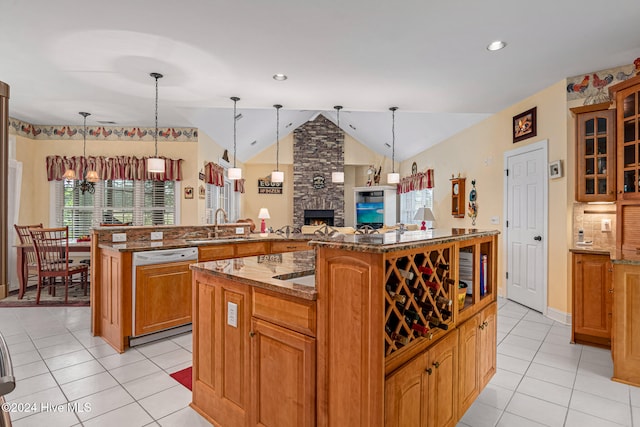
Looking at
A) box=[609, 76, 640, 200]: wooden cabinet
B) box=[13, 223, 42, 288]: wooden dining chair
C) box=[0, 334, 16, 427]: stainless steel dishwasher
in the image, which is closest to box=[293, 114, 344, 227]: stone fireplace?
box=[13, 223, 42, 288]: wooden dining chair

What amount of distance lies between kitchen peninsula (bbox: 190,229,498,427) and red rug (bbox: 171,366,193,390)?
42 centimetres

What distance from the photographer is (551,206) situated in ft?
13.0

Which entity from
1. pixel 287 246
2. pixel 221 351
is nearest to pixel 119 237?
pixel 287 246

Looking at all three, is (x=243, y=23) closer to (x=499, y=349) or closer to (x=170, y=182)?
(x=499, y=349)

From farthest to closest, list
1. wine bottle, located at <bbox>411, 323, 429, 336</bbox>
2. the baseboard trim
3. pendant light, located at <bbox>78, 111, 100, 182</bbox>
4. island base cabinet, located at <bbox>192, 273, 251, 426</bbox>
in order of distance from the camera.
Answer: pendant light, located at <bbox>78, 111, 100, 182</bbox> < the baseboard trim < island base cabinet, located at <bbox>192, 273, 251, 426</bbox> < wine bottle, located at <bbox>411, 323, 429, 336</bbox>

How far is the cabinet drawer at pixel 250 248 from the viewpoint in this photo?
4027 mm

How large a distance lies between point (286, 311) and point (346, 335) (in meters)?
0.35

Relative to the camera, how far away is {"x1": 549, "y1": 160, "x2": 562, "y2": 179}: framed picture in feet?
12.4

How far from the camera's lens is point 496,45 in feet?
9.85

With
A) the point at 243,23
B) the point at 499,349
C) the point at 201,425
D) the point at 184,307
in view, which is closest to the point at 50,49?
the point at 243,23

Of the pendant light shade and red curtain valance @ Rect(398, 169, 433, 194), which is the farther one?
red curtain valance @ Rect(398, 169, 433, 194)

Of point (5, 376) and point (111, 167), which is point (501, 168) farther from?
point (111, 167)

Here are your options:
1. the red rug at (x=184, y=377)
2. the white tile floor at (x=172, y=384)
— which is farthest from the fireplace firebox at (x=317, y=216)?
the red rug at (x=184, y=377)

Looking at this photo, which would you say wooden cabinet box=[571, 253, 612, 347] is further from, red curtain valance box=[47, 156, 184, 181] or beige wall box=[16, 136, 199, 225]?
red curtain valance box=[47, 156, 184, 181]
